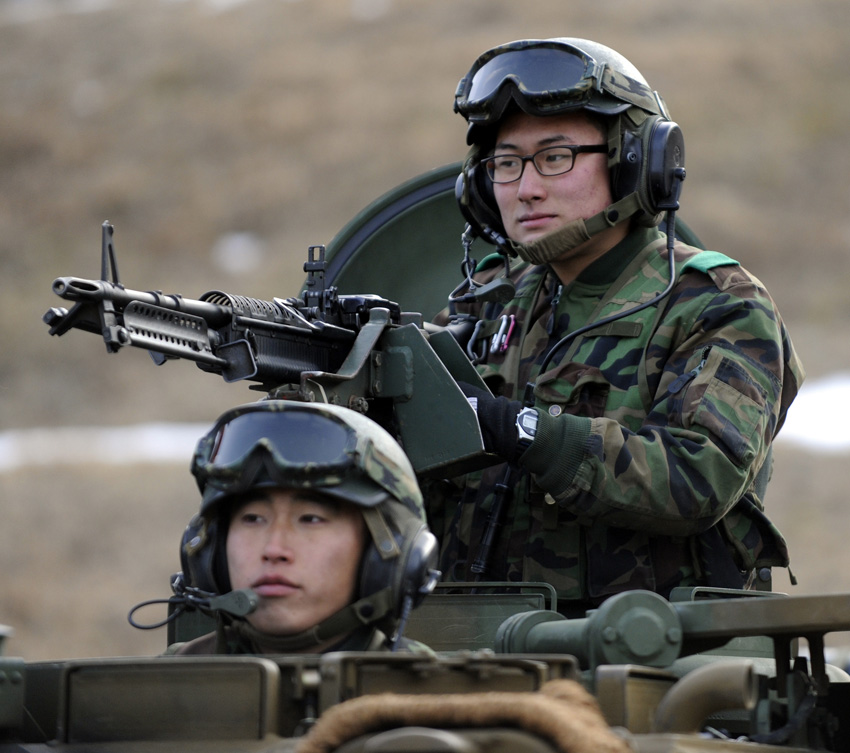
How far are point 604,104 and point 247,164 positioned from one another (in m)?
28.3

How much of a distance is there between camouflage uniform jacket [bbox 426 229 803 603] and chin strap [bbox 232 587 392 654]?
1347 millimetres

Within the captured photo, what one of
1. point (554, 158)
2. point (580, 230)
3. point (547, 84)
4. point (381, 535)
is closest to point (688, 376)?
point (580, 230)

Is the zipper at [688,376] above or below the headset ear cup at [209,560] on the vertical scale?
above

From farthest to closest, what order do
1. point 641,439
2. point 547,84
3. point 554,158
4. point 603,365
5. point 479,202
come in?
point 479,202 < point 554,158 < point 547,84 < point 603,365 < point 641,439

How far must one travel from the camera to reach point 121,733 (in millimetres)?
3537

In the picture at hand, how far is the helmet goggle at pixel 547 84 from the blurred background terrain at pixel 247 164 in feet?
46.6

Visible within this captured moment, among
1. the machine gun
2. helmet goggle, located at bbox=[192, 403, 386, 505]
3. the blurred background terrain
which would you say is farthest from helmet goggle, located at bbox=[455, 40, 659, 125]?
the blurred background terrain

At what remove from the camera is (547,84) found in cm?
579

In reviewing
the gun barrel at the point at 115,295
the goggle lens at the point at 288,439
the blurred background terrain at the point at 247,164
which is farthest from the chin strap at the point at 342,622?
the blurred background terrain at the point at 247,164

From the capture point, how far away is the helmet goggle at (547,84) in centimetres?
579

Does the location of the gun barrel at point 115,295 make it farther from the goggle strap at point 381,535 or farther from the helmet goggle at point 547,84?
the helmet goggle at point 547,84

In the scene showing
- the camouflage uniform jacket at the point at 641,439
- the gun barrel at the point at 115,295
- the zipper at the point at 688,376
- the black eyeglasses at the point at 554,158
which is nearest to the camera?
the gun barrel at the point at 115,295

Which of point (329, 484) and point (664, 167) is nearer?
point (329, 484)

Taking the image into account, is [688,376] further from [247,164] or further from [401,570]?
[247,164]
